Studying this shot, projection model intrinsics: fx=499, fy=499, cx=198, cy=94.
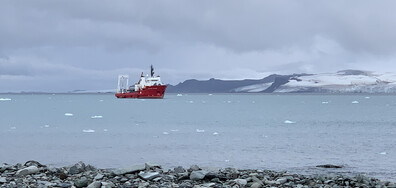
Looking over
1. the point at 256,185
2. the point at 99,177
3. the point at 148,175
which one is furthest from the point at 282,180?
the point at 99,177

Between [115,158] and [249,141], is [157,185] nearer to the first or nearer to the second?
[115,158]

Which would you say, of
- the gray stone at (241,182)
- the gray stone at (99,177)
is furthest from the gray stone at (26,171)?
the gray stone at (241,182)

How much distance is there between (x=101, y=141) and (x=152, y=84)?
9253 centimetres

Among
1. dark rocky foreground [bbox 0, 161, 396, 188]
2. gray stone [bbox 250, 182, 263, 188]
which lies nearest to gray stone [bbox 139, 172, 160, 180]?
dark rocky foreground [bbox 0, 161, 396, 188]

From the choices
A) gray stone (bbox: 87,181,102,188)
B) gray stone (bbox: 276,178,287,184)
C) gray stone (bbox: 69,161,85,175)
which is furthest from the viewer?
gray stone (bbox: 69,161,85,175)

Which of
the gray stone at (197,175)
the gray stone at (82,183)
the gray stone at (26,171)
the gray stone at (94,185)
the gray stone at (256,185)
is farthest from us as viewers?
the gray stone at (26,171)

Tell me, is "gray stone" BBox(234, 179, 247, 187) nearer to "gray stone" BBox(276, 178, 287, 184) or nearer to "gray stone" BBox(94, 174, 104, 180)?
"gray stone" BBox(276, 178, 287, 184)

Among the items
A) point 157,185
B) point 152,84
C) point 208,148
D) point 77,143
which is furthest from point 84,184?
point 152,84

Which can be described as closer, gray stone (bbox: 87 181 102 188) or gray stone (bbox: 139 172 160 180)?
gray stone (bbox: 87 181 102 188)

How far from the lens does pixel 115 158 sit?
18922 mm

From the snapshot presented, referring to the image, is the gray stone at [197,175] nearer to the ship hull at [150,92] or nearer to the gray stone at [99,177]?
the gray stone at [99,177]

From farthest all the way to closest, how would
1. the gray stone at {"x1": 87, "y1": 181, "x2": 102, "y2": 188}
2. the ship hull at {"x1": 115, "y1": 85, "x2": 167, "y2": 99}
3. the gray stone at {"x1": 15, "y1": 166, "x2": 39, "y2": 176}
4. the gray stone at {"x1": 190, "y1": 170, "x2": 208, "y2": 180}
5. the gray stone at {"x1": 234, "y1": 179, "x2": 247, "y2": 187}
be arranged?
the ship hull at {"x1": 115, "y1": 85, "x2": 167, "y2": 99} → the gray stone at {"x1": 15, "y1": 166, "x2": 39, "y2": 176} → the gray stone at {"x1": 190, "y1": 170, "x2": 208, "y2": 180} → the gray stone at {"x1": 234, "y1": 179, "x2": 247, "y2": 187} → the gray stone at {"x1": 87, "y1": 181, "x2": 102, "y2": 188}

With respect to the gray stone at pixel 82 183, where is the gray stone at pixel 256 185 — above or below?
below

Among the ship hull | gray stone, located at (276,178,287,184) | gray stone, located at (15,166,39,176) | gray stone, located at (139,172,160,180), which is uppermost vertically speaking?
the ship hull
